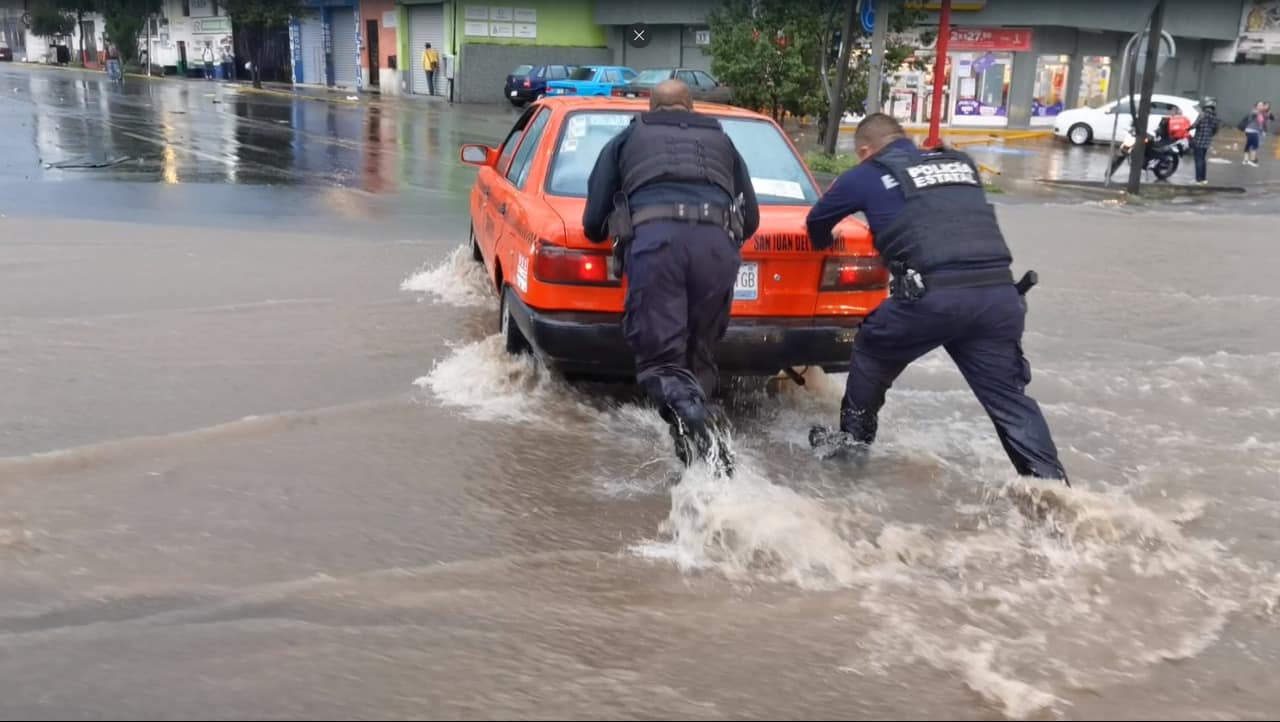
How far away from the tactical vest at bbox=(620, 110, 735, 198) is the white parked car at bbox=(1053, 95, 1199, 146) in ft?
89.3

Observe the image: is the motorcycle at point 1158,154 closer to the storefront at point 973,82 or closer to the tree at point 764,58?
the tree at point 764,58

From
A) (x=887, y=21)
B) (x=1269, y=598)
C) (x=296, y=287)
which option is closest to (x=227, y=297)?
(x=296, y=287)

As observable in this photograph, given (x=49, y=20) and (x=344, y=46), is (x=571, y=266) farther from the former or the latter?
(x=49, y=20)

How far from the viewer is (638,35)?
41406 mm

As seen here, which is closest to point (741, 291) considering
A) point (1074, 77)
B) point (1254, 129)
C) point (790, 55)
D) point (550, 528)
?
point (550, 528)

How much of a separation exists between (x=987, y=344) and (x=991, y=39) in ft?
108

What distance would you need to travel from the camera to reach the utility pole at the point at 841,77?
741 inches

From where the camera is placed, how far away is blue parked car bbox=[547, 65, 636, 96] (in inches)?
1332

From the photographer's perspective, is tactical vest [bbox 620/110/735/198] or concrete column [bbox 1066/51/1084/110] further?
concrete column [bbox 1066/51/1084/110]

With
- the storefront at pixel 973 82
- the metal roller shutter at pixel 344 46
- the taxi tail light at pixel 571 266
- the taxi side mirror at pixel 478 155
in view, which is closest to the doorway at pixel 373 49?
the metal roller shutter at pixel 344 46

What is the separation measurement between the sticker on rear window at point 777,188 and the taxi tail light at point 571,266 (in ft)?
3.61

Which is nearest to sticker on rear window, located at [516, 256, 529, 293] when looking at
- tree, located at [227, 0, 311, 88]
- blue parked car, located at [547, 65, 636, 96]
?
blue parked car, located at [547, 65, 636, 96]

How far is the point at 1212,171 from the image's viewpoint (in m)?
23.7

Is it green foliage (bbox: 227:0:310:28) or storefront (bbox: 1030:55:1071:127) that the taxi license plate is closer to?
storefront (bbox: 1030:55:1071:127)
